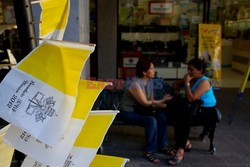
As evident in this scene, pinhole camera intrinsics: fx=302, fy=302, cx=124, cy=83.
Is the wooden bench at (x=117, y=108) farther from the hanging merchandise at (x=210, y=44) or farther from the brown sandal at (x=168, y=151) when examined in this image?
the hanging merchandise at (x=210, y=44)

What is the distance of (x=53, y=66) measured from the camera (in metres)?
1.37

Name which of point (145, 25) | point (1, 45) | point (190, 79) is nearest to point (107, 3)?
point (145, 25)

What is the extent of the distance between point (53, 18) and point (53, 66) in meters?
0.46

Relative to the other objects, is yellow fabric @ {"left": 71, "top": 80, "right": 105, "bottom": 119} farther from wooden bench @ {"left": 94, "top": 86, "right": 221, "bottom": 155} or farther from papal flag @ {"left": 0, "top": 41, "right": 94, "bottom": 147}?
wooden bench @ {"left": 94, "top": 86, "right": 221, "bottom": 155}

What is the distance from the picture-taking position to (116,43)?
25.2 ft

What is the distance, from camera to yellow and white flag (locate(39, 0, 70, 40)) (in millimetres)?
1686

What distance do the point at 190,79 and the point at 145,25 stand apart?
4.62 m

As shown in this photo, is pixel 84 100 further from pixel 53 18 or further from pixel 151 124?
pixel 151 124

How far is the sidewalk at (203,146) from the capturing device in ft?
12.9

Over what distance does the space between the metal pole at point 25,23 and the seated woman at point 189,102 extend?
271cm

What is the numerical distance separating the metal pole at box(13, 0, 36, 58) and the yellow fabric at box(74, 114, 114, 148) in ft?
1.74

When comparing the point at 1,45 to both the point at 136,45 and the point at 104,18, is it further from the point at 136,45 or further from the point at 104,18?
the point at 136,45

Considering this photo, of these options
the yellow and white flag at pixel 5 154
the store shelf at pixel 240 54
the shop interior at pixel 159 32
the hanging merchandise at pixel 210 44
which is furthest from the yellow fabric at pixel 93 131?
the store shelf at pixel 240 54

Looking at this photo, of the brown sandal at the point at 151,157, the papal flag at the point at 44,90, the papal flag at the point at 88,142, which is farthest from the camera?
the brown sandal at the point at 151,157
